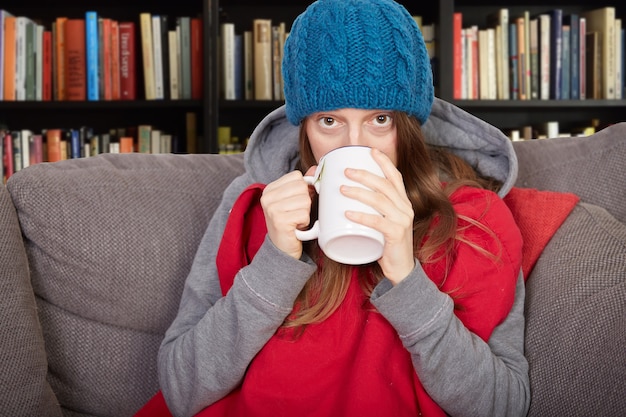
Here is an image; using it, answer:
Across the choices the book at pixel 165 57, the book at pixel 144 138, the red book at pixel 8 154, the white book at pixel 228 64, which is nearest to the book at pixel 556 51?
the white book at pixel 228 64

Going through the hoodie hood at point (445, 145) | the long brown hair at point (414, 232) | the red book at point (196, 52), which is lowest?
the long brown hair at point (414, 232)

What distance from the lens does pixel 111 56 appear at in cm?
256

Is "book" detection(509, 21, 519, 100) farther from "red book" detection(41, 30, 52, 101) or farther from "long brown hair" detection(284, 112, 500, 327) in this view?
"red book" detection(41, 30, 52, 101)

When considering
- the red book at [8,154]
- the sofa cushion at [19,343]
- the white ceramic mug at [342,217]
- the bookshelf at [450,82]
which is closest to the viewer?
the white ceramic mug at [342,217]

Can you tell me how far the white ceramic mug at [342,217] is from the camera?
31.2 inches

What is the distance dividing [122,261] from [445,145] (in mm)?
606

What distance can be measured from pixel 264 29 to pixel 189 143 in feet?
1.72

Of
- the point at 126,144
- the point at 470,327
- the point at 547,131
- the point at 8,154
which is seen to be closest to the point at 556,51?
the point at 547,131

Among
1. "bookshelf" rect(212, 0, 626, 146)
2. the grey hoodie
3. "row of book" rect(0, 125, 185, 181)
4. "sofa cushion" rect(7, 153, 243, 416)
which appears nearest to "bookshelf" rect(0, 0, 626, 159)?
"bookshelf" rect(212, 0, 626, 146)

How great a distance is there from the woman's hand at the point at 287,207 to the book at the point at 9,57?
79.6 inches

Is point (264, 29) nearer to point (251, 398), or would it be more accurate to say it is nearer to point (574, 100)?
point (574, 100)

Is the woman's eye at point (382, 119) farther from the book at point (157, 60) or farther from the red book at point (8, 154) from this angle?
the red book at point (8, 154)

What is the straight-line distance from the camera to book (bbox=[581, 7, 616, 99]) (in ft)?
8.27

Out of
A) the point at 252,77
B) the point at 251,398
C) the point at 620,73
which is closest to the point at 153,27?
the point at 252,77
